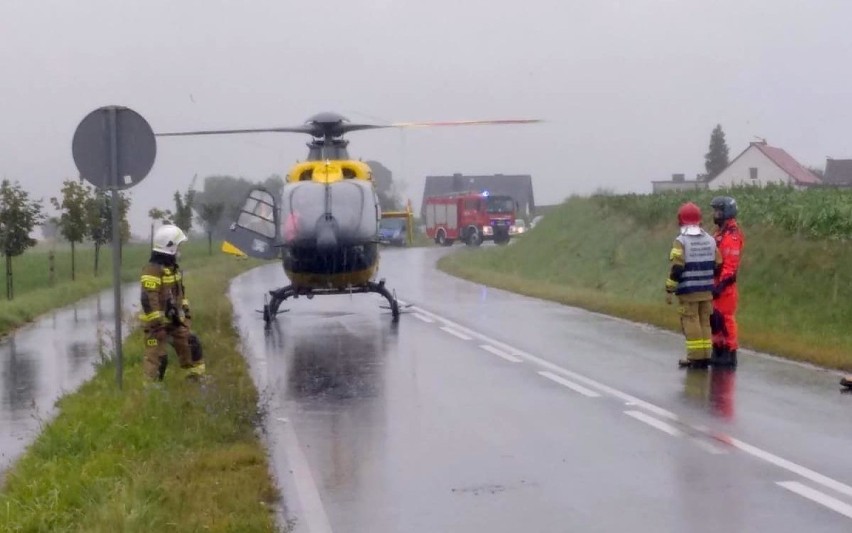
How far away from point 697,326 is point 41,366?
8411 mm

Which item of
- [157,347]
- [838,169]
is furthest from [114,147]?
[838,169]

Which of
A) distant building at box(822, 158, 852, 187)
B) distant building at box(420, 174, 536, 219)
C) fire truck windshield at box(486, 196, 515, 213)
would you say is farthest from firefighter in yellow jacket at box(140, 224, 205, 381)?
distant building at box(420, 174, 536, 219)

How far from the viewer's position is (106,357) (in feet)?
45.8

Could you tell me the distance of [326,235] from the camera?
18.0 meters

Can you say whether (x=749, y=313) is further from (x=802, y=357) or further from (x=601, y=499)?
(x=601, y=499)

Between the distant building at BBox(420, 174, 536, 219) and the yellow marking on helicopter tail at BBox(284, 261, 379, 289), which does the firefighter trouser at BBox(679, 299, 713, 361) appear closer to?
the yellow marking on helicopter tail at BBox(284, 261, 379, 289)

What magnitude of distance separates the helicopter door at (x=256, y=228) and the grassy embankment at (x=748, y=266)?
19.8ft

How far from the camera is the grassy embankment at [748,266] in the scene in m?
18.5

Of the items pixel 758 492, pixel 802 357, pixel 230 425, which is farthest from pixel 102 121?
pixel 802 357

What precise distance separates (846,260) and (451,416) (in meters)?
12.7

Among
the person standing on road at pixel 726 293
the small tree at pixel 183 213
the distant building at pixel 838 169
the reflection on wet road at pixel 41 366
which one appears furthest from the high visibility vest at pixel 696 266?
the distant building at pixel 838 169

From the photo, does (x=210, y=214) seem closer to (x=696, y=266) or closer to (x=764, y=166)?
(x=696, y=266)

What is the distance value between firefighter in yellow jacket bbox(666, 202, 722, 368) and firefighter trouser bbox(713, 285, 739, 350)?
0.65ft

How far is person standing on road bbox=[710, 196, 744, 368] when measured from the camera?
13.2 metres
